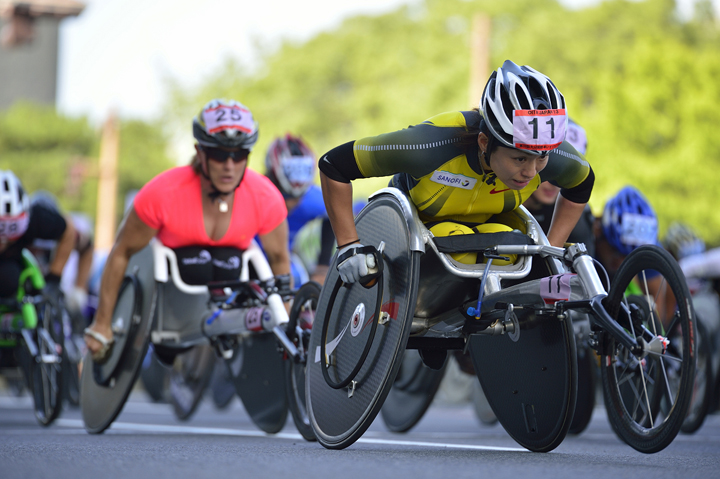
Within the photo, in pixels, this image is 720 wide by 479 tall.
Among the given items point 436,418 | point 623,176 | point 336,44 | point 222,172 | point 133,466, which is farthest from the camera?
point 336,44

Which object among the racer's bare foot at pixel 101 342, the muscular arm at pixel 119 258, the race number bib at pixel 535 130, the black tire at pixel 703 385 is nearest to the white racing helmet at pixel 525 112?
the race number bib at pixel 535 130

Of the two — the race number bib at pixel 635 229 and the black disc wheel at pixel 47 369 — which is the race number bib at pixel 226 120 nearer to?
the black disc wheel at pixel 47 369

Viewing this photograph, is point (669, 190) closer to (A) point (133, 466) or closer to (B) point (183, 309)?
(B) point (183, 309)

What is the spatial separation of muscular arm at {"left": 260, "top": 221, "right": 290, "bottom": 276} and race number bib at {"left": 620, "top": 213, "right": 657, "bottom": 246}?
106 inches

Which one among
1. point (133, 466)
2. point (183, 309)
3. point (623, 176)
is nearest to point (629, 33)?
point (623, 176)

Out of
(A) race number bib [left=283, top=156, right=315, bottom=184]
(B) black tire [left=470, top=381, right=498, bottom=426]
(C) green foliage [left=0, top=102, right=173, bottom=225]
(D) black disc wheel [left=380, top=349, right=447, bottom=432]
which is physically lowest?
(B) black tire [left=470, top=381, right=498, bottom=426]

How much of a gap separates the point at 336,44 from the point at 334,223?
51243 millimetres

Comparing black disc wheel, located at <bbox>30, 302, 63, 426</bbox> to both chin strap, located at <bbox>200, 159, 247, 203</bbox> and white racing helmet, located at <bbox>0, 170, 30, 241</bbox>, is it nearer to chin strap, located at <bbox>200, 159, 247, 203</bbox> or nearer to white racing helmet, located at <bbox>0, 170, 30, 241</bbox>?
white racing helmet, located at <bbox>0, 170, 30, 241</bbox>

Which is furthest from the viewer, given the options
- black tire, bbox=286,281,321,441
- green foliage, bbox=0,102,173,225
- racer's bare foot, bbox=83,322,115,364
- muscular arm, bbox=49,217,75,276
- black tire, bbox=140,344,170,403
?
green foliage, bbox=0,102,173,225

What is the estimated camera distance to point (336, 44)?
55.6m

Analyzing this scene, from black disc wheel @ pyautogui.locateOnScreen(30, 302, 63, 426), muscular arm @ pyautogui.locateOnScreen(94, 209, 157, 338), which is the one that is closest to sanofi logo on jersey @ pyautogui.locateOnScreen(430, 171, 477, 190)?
muscular arm @ pyautogui.locateOnScreen(94, 209, 157, 338)

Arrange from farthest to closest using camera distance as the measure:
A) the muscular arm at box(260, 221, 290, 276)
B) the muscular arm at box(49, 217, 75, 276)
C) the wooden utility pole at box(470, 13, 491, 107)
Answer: the wooden utility pole at box(470, 13, 491, 107) → the muscular arm at box(49, 217, 75, 276) → the muscular arm at box(260, 221, 290, 276)

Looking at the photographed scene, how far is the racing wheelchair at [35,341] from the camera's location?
28.7 feet

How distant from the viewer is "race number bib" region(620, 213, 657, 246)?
8383mm
